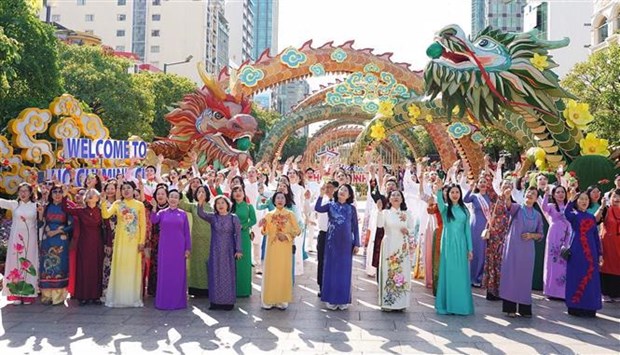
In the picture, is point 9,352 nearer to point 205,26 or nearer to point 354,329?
point 354,329

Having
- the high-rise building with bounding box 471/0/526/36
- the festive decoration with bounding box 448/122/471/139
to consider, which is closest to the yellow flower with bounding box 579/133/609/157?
the festive decoration with bounding box 448/122/471/139

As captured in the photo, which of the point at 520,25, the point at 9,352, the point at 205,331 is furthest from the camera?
the point at 520,25

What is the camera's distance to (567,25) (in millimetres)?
43625

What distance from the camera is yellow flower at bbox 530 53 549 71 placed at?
34.7ft

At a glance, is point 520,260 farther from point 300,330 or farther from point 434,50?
point 434,50

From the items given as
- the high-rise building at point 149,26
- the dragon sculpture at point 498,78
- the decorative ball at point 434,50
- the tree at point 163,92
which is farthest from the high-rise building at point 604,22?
the high-rise building at point 149,26

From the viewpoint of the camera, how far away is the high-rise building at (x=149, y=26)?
55781mm

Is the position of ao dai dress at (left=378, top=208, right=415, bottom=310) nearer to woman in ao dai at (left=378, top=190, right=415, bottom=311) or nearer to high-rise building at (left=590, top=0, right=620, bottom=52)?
woman in ao dai at (left=378, top=190, right=415, bottom=311)

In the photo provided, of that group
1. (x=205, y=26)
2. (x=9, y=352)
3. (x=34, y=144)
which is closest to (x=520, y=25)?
(x=205, y=26)

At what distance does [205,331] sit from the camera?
5438 mm

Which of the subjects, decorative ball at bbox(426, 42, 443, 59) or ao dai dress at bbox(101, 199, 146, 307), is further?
decorative ball at bbox(426, 42, 443, 59)

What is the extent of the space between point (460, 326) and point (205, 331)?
2.33m

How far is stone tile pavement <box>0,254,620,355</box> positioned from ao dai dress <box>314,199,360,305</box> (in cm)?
19

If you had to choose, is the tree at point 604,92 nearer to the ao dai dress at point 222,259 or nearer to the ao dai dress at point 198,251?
the ao dai dress at point 198,251
